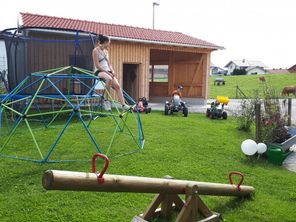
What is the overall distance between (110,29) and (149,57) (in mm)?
2386

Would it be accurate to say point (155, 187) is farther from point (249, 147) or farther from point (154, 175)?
point (249, 147)

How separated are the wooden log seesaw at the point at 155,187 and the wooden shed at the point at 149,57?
9.47 m

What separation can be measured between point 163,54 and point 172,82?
6.29 ft

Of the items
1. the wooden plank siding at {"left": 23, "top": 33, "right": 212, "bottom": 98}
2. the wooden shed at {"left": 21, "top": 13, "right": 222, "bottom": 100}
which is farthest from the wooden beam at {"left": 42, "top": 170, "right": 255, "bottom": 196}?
the wooden shed at {"left": 21, "top": 13, "right": 222, "bottom": 100}

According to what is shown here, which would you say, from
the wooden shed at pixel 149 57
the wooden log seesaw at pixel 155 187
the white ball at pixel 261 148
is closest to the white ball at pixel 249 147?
the white ball at pixel 261 148

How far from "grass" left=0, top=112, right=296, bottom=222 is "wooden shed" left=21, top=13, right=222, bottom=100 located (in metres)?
6.38

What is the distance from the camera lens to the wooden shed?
15344 mm

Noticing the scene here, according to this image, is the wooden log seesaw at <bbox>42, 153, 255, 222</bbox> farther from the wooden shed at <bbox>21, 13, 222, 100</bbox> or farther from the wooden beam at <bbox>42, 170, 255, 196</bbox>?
the wooden shed at <bbox>21, 13, 222, 100</bbox>

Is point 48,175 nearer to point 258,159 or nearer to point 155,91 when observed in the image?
point 258,159

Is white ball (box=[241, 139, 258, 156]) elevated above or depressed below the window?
below

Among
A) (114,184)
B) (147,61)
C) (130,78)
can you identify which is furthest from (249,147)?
(130,78)

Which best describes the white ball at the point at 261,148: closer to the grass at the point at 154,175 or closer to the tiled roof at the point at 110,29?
the grass at the point at 154,175

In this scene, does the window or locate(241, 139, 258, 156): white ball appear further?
the window

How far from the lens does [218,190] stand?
12.4ft
